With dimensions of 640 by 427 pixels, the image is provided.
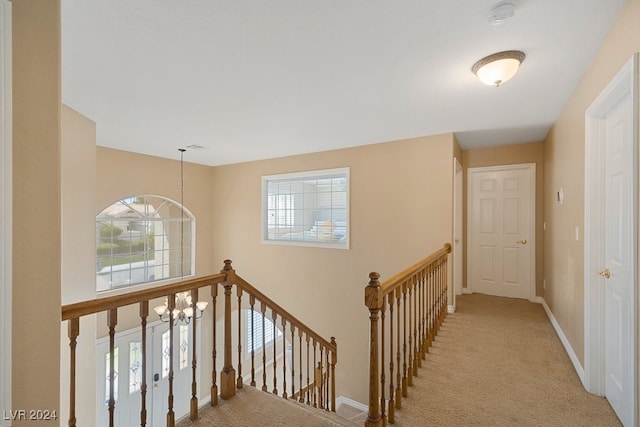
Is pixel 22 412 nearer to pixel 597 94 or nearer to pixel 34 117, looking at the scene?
pixel 34 117

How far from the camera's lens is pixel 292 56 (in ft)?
6.50

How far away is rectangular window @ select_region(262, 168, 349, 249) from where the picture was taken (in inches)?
187

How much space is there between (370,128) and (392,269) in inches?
77.1

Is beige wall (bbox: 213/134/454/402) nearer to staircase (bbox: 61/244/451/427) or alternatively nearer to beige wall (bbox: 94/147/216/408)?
beige wall (bbox: 94/147/216/408)

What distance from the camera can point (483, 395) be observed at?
205cm

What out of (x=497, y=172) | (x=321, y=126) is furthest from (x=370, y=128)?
(x=497, y=172)

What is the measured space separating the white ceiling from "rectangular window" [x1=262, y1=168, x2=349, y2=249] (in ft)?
4.46

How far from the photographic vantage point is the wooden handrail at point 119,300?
1.32 m

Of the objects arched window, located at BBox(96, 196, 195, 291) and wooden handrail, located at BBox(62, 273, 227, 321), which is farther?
arched window, located at BBox(96, 196, 195, 291)

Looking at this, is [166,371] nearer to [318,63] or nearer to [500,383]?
[500,383]

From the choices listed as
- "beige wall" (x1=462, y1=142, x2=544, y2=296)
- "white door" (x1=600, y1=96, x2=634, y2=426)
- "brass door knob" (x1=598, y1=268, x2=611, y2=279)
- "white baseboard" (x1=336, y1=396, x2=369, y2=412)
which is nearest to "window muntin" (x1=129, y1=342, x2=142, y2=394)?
"white baseboard" (x1=336, y1=396, x2=369, y2=412)

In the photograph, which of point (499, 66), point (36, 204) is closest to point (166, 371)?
point (36, 204)

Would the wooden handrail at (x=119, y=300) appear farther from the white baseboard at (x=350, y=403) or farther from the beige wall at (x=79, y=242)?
the white baseboard at (x=350, y=403)

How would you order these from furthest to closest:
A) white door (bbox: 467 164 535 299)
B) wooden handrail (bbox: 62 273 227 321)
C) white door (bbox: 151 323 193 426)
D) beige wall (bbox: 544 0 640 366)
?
white door (bbox: 151 323 193 426), white door (bbox: 467 164 535 299), beige wall (bbox: 544 0 640 366), wooden handrail (bbox: 62 273 227 321)
